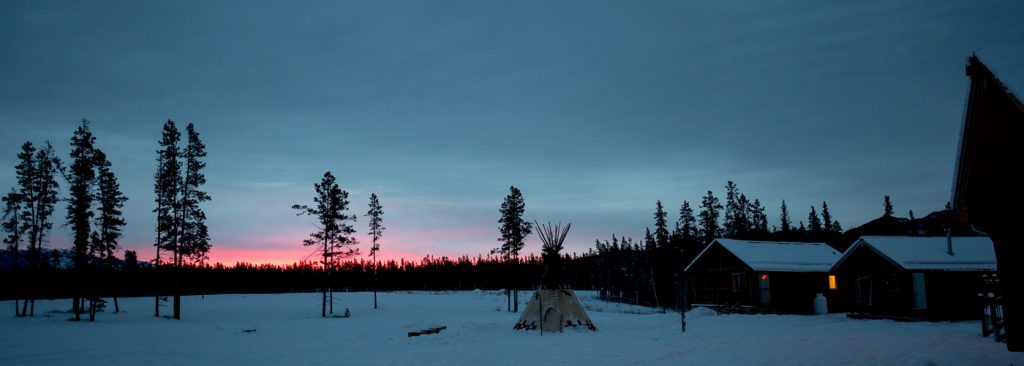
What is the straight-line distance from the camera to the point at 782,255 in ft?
125

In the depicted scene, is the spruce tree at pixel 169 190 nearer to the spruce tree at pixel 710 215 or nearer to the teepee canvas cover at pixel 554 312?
the teepee canvas cover at pixel 554 312

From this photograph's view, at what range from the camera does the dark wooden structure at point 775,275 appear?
36.0 meters

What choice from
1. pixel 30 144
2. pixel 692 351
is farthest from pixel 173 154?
pixel 692 351

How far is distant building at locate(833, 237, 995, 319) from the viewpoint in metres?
25.7

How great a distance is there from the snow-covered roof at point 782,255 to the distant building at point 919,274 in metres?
4.81

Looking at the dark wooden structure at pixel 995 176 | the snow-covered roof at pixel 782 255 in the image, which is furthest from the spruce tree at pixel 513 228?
the dark wooden structure at pixel 995 176

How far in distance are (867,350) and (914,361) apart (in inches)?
90.7

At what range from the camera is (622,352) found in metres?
16.5

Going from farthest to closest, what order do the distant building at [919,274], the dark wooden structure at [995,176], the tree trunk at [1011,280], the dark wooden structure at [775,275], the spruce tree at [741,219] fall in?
the spruce tree at [741,219], the dark wooden structure at [775,275], the distant building at [919,274], the tree trunk at [1011,280], the dark wooden structure at [995,176]

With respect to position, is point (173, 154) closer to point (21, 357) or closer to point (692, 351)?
point (21, 357)

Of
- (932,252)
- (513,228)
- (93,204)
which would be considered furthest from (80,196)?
(932,252)

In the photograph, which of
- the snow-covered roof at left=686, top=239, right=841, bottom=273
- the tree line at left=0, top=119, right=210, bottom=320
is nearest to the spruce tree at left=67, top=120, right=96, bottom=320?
the tree line at left=0, top=119, right=210, bottom=320

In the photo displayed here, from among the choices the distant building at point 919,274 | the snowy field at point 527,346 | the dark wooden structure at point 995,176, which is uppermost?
the dark wooden structure at point 995,176

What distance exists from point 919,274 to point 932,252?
1.71 meters
